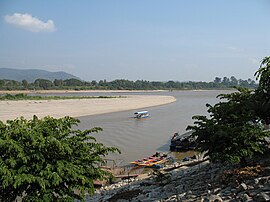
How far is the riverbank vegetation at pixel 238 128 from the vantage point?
9055mm

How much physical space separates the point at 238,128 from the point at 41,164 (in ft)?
20.5

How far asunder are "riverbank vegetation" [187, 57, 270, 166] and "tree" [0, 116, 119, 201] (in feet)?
12.7

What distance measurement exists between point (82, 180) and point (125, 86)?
190344 millimetres

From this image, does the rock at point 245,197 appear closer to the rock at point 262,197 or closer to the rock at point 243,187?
the rock at point 262,197

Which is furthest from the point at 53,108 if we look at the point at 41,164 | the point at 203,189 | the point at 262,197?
the point at 262,197

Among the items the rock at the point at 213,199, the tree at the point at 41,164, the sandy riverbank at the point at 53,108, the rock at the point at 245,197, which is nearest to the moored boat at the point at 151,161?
the tree at the point at 41,164

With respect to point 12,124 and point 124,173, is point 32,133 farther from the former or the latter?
point 124,173

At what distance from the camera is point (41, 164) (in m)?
7.83

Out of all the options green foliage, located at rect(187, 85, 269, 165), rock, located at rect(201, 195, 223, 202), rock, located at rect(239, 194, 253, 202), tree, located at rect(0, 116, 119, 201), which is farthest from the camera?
green foliage, located at rect(187, 85, 269, 165)

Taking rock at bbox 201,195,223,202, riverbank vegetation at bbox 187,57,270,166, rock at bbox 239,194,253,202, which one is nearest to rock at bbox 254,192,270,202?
rock at bbox 239,194,253,202

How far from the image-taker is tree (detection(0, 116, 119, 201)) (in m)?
7.38

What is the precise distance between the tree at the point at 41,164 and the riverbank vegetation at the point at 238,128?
3870 mm

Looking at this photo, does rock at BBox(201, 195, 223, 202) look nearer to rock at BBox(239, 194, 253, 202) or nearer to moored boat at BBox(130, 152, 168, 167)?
rock at BBox(239, 194, 253, 202)

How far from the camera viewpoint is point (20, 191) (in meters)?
7.82
